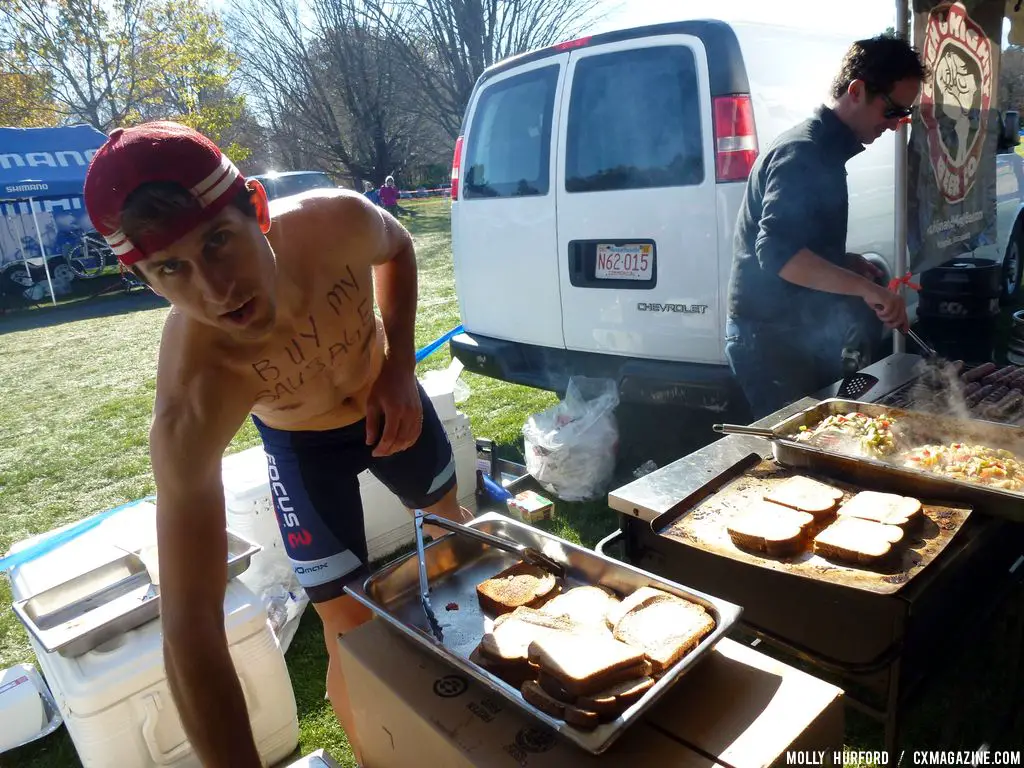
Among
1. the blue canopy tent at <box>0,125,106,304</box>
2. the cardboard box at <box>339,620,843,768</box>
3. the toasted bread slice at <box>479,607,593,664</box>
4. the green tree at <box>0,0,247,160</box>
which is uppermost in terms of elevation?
the green tree at <box>0,0,247,160</box>

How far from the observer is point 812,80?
368cm

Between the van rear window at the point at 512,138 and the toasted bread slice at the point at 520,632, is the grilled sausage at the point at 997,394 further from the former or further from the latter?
the van rear window at the point at 512,138

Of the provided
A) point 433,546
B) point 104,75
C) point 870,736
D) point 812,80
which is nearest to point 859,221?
point 812,80

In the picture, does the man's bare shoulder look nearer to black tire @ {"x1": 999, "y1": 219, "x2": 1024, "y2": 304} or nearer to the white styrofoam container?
the white styrofoam container

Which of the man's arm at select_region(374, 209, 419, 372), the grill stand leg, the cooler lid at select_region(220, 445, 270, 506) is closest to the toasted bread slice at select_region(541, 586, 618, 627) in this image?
the grill stand leg

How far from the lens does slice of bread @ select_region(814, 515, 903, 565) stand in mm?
1567

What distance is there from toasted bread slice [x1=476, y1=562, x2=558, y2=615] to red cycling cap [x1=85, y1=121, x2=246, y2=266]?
966 mm

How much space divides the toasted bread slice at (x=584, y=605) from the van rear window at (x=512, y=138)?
117 inches

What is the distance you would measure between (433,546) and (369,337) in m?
0.85

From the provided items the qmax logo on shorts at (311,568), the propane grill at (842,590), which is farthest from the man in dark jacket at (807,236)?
the qmax logo on shorts at (311,568)

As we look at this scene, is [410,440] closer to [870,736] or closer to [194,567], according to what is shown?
[194,567]

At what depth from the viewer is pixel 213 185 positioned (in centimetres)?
133

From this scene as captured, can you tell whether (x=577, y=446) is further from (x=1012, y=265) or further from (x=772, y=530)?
(x=1012, y=265)

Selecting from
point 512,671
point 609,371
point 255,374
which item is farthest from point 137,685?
point 609,371
